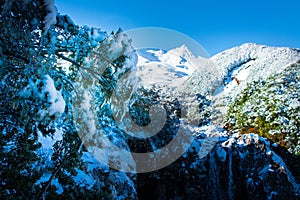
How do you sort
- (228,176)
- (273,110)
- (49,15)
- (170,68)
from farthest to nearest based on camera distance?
(170,68)
(273,110)
(228,176)
(49,15)

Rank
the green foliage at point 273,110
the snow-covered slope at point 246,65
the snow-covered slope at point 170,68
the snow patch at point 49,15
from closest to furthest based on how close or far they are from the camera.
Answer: the snow patch at point 49,15 < the green foliage at point 273,110 < the snow-covered slope at point 246,65 < the snow-covered slope at point 170,68

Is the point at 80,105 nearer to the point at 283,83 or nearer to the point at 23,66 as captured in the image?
the point at 23,66

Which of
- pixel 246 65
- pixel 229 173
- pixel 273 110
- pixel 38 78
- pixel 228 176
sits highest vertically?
pixel 246 65

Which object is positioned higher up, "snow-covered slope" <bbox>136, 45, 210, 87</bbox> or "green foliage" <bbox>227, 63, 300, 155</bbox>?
"snow-covered slope" <bbox>136, 45, 210, 87</bbox>

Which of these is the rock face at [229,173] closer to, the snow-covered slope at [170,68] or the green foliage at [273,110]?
the green foliage at [273,110]

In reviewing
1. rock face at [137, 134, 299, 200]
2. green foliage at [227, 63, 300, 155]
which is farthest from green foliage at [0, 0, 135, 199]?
green foliage at [227, 63, 300, 155]

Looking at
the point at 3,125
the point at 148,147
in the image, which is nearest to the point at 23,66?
the point at 3,125

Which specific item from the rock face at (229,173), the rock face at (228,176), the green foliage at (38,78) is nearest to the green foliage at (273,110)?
the rock face at (229,173)

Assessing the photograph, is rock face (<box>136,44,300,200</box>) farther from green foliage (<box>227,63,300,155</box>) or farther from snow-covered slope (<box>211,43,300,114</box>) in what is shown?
snow-covered slope (<box>211,43,300,114</box>)

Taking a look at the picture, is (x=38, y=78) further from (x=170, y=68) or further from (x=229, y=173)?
(x=170, y=68)

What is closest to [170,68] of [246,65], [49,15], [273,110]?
[246,65]

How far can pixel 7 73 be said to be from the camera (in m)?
3.67

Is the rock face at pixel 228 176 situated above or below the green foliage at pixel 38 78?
above

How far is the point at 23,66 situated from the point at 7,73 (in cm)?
28
